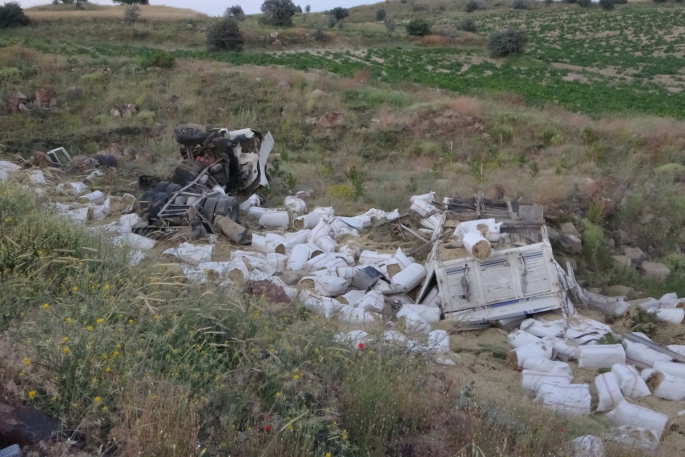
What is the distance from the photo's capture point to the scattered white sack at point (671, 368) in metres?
4.91

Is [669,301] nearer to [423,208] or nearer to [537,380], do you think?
[423,208]

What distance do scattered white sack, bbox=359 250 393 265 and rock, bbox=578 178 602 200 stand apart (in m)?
5.03

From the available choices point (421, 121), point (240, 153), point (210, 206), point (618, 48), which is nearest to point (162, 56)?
point (421, 121)

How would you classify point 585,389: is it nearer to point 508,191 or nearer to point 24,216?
point 24,216

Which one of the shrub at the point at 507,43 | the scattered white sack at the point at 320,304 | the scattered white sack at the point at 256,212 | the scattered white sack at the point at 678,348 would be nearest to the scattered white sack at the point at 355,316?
the scattered white sack at the point at 320,304

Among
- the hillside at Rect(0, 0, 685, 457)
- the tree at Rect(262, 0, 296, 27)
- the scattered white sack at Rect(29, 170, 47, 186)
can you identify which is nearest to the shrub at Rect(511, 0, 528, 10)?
the tree at Rect(262, 0, 296, 27)

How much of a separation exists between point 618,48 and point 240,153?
34122 mm

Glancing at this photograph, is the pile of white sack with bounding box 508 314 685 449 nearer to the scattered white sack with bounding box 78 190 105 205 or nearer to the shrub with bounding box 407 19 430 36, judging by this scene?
the scattered white sack with bounding box 78 190 105 205

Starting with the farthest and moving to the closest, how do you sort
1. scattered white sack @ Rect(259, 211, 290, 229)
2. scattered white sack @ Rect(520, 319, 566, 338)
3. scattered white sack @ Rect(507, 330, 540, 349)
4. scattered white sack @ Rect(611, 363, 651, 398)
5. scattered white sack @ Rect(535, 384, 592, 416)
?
1. scattered white sack @ Rect(259, 211, 290, 229)
2. scattered white sack @ Rect(520, 319, 566, 338)
3. scattered white sack @ Rect(507, 330, 540, 349)
4. scattered white sack @ Rect(611, 363, 651, 398)
5. scattered white sack @ Rect(535, 384, 592, 416)

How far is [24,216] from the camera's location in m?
4.32

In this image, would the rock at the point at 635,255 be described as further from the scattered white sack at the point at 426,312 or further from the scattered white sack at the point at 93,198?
the scattered white sack at the point at 93,198

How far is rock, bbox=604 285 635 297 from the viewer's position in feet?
25.0

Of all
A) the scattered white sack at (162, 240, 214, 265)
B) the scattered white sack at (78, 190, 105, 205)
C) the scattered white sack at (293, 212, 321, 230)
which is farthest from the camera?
the scattered white sack at (293, 212, 321, 230)

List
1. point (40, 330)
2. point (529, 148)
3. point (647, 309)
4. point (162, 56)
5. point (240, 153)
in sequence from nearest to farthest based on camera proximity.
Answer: point (40, 330) < point (647, 309) < point (240, 153) < point (529, 148) < point (162, 56)
